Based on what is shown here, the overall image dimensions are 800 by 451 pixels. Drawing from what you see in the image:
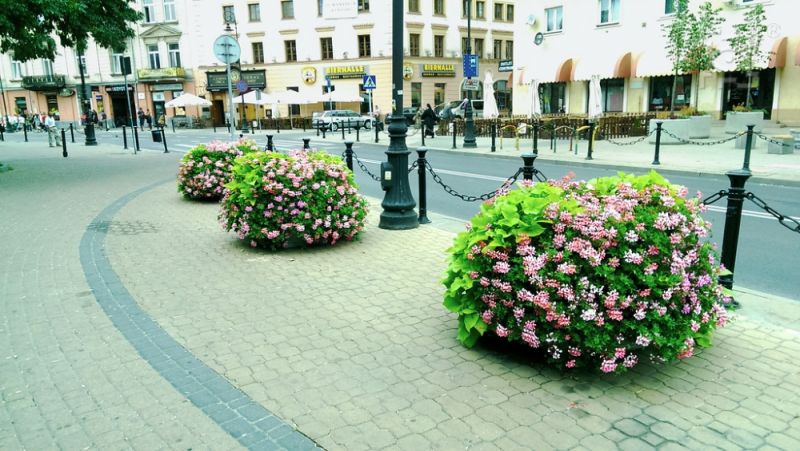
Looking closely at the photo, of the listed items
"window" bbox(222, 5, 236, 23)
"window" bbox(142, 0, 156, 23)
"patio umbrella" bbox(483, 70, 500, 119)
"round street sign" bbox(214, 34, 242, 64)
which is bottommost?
"patio umbrella" bbox(483, 70, 500, 119)

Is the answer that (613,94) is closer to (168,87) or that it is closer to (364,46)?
(364,46)

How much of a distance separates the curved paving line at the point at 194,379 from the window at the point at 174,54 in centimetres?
5147

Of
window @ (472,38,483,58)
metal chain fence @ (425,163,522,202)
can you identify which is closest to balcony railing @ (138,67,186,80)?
window @ (472,38,483,58)

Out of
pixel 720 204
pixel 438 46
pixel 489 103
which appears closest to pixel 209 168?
pixel 720 204

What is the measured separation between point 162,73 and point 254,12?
979 cm

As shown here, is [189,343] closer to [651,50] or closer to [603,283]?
[603,283]

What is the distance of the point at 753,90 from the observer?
27125mm

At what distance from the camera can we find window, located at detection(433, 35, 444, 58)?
49.0 metres

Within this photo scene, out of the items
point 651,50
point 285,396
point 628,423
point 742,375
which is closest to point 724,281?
point 742,375

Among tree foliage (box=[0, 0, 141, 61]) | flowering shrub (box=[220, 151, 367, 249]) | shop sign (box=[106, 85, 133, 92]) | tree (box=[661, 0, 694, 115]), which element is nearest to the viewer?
flowering shrub (box=[220, 151, 367, 249])

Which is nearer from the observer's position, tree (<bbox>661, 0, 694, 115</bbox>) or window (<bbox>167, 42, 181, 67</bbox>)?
tree (<bbox>661, 0, 694, 115</bbox>)

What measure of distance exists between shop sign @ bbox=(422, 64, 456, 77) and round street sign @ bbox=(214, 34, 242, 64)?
38029 millimetres

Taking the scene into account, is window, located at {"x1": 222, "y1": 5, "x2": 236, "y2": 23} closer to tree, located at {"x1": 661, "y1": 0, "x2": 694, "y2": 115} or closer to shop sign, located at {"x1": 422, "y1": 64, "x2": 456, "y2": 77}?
shop sign, located at {"x1": 422, "y1": 64, "x2": 456, "y2": 77}

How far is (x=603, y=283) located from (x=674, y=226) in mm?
631
